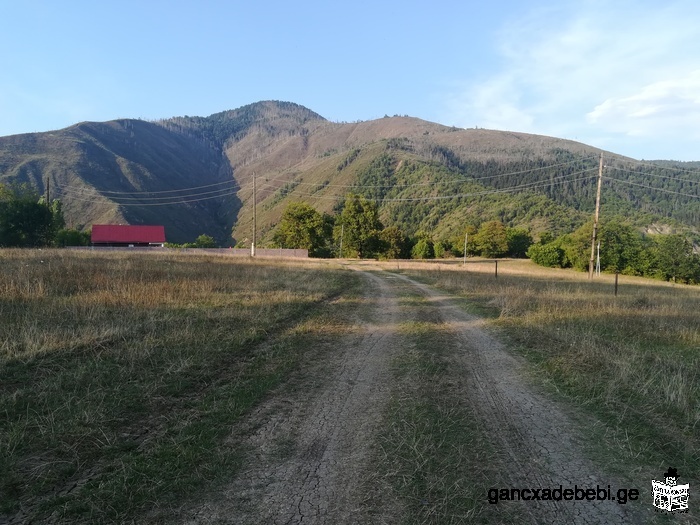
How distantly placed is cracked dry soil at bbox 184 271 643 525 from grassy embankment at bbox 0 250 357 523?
386 mm

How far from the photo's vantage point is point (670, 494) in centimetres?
336

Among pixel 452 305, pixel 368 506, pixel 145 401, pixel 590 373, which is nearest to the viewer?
pixel 368 506

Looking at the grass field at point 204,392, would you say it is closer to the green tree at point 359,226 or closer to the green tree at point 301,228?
the green tree at point 301,228

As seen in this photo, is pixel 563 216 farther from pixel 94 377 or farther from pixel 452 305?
pixel 94 377

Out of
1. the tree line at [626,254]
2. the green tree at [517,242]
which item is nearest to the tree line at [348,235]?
the tree line at [626,254]

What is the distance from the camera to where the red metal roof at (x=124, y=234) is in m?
81.2

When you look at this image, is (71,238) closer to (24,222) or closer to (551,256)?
(24,222)


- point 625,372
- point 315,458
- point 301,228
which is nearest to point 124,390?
point 315,458

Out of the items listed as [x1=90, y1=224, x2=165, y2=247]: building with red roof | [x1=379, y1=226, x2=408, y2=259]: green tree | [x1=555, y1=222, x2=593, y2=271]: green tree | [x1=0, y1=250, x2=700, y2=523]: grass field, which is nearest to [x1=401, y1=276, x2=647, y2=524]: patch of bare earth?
[x1=0, y1=250, x2=700, y2=523]: grass field

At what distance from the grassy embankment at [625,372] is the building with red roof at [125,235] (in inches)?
3321

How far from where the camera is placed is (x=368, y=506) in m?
3.09

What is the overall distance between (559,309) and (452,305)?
3.63 m

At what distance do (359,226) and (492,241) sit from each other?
46078 millimetres

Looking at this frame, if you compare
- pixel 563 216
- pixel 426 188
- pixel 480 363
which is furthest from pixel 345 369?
pixel 426 188
